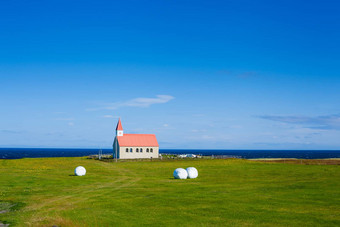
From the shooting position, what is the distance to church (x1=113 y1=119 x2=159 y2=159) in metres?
96.1

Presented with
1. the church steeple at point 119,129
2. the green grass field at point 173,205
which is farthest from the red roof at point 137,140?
the green grass field at point 173,205

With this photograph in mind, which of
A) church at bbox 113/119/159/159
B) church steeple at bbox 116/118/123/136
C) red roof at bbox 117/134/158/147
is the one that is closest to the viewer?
church at bbox 113/119/159/159

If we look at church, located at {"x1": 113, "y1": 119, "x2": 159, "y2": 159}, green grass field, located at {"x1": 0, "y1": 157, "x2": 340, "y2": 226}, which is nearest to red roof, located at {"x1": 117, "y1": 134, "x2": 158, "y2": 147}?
church, located at {"x1": 113, "y1": 119, "x2": 159, "y2": 159}

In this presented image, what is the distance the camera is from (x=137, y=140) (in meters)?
99.5

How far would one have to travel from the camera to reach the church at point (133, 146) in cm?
9606

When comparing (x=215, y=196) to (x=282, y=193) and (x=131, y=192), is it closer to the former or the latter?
(x=282, y=193)

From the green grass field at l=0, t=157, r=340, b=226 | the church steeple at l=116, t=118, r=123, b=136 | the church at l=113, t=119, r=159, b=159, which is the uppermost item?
the church steeple at l=116, t=118, r=123, b=136

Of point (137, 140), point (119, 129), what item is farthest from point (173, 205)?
point (119, 129)

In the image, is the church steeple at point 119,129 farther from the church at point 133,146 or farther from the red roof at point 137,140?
the red roof at point 137,140

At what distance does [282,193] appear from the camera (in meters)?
30.6

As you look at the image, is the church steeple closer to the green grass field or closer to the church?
the church

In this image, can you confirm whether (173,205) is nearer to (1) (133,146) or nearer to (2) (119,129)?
(1) (133,146)

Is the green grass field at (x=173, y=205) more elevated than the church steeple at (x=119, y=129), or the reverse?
the church steeple at (x=119, y=129)

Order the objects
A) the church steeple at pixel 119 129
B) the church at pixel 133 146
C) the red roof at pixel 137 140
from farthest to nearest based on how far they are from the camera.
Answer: the church steeple at pixel 119 129 < the red roof at pixel 137 140 < the church at pixel 133 146
